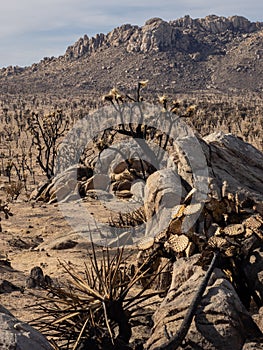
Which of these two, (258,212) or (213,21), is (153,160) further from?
(213,21)

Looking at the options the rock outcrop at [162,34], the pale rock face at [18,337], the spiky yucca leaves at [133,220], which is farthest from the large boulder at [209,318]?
the rock outcrop at [162,34]

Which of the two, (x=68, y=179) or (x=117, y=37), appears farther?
(x=117, y=37)

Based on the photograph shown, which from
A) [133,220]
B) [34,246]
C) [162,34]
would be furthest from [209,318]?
[162,34]

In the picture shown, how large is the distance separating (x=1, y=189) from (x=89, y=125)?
1113cm

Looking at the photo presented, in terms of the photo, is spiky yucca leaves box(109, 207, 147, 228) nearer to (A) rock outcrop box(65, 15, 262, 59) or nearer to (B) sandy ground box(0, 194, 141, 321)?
(B) sandy ground box(0, 194, 141, 321)

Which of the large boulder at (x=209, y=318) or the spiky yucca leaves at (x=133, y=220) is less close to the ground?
the large boulder at (x=209, y=318)

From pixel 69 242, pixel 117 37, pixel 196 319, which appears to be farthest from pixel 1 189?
pixel 117 37

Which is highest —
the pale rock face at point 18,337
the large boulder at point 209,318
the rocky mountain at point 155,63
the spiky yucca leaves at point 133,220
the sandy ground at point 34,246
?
the rocky mountain at point 155,63

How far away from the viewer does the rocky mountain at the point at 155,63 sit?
232 ft

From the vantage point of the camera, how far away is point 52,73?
82562 mm

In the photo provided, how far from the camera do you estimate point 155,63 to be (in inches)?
3012

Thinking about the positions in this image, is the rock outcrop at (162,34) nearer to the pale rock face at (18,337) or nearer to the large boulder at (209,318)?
the large boulder at (209,318)

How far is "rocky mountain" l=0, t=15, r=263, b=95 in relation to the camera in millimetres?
70750

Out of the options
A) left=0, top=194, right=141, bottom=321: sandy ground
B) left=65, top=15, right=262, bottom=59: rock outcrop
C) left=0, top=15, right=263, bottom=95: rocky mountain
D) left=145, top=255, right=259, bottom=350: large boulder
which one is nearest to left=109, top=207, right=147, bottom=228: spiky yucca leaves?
left=0, top=194, right=141, bottom=321: sandy ground
